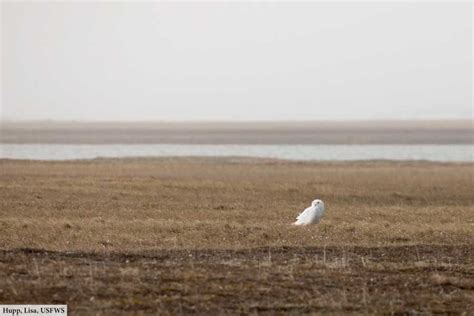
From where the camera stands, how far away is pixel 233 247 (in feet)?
66.7

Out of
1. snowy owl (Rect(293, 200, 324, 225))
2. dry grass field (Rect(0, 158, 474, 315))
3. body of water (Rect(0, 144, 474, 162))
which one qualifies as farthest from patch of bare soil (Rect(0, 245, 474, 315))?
body of water (Rect(0, 144, 474, 162))

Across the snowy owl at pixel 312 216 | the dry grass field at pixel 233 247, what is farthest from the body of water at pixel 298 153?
the snowy owl at pixel 312 216

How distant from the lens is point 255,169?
183 ft

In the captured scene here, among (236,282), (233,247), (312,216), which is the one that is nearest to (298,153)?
(312,216)

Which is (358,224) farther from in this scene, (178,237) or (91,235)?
(91,235)

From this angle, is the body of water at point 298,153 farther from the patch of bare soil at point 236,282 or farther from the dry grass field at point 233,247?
the patch of bare soil at point 236,282

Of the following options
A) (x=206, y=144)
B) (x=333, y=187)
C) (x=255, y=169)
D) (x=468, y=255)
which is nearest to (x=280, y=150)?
(x=206, y=144)

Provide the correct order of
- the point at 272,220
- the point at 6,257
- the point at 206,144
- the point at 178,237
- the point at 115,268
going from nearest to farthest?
the point at 115,268 < the point at 6,257 < the point at 178,237 < the point at 272,220 < the point at 206,144

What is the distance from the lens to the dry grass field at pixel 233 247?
14.1 metres

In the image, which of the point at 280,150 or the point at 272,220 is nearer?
the point at 272,220

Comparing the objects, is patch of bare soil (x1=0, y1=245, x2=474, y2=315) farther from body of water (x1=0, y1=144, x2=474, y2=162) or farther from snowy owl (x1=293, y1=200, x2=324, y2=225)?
body of water (x1=0, y1=144, x2=474, y2=162)

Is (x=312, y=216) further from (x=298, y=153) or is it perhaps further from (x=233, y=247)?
(x=298, y=153)

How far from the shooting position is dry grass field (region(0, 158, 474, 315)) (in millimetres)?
14102

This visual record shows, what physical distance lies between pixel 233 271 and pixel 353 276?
6.79ft
